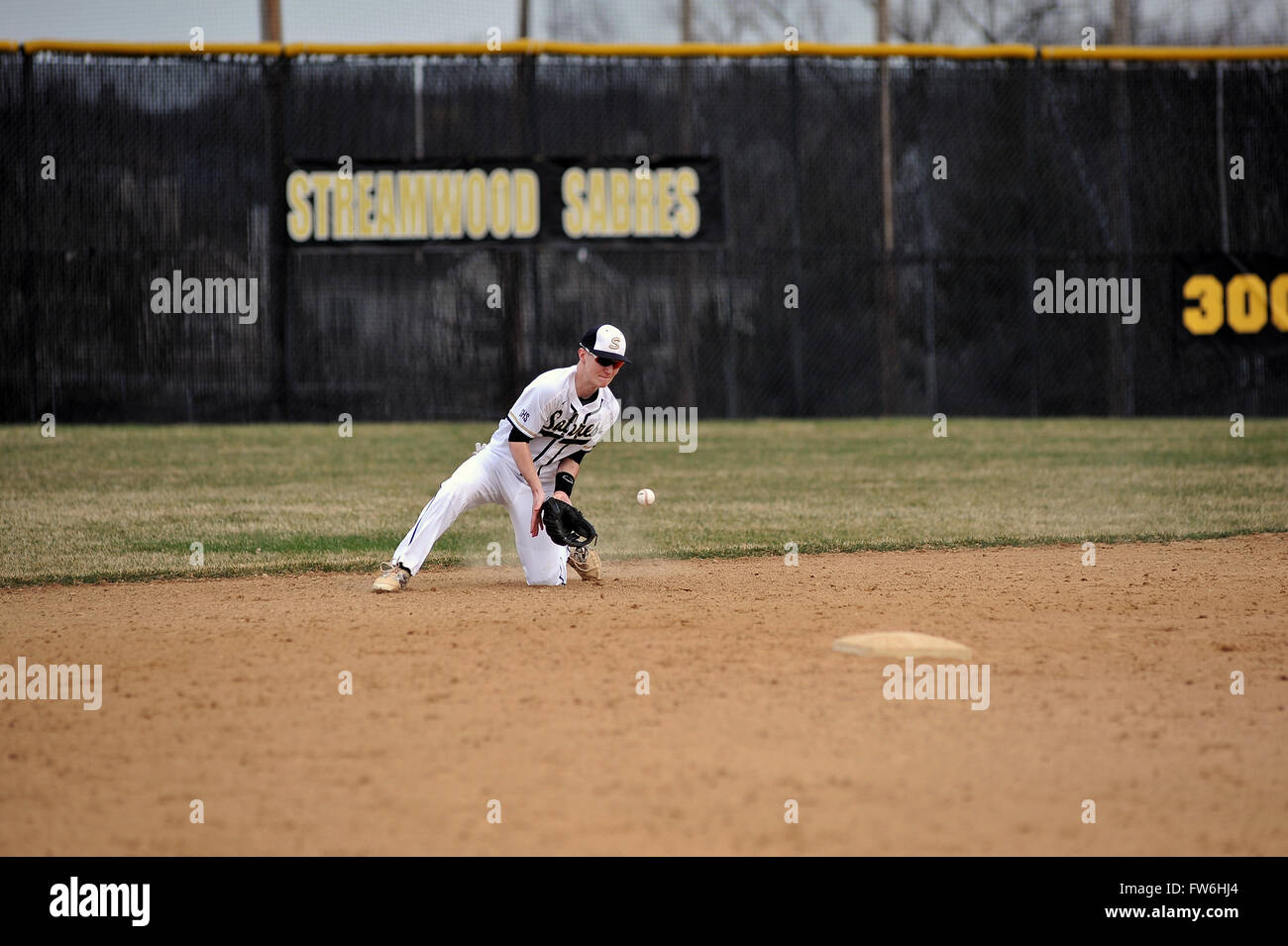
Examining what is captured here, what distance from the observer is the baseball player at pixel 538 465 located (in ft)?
25.5

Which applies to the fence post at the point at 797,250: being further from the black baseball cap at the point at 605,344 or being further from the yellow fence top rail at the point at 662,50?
the black baseball cap at the point at 605,344

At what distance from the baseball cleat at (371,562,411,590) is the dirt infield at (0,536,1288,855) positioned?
180mm

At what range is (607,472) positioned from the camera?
14742mm

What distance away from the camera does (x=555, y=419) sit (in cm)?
789

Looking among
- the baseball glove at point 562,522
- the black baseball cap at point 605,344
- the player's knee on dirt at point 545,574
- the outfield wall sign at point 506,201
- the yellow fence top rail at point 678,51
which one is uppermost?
the yellow fence top rail at point 678,51

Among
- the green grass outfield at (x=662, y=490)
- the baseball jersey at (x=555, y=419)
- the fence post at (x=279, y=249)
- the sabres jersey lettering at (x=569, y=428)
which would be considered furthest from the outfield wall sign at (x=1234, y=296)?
the sabres jersey lettering at (x=569, y=428)

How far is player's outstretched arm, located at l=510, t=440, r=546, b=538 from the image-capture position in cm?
774

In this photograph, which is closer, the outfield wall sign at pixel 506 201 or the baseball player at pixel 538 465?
the baseball player at pixel 538 465

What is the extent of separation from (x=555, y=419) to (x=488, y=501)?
71cm

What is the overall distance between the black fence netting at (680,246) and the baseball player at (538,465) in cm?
1151

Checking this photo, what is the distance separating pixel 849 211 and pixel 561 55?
15.7 feet

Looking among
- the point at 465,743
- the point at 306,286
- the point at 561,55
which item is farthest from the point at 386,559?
the point at 561,55

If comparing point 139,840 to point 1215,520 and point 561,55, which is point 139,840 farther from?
point 561,55

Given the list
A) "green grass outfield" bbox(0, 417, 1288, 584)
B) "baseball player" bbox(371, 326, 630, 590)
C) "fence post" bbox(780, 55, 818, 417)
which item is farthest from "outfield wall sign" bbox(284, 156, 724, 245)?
"baseball player" bbox(371, 326, 630, 590)
